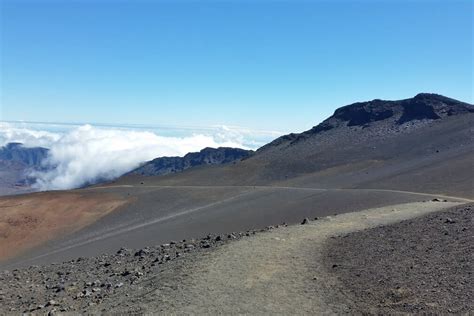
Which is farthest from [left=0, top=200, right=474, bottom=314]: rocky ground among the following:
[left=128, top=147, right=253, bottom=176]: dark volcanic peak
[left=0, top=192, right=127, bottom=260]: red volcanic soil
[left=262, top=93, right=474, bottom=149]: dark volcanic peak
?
[left=128, top=147, right=253, bottom=176]: dark volcanic peak

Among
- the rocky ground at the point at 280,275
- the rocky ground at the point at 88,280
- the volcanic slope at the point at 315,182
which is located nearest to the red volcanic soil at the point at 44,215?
the volcanic slope at the point at 315,182

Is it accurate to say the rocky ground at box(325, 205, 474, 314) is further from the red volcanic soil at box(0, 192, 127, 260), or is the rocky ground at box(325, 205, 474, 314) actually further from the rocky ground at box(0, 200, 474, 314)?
the red volcanic soil at box(0, 192, 127, 260)

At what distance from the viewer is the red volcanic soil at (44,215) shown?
27.0 meters

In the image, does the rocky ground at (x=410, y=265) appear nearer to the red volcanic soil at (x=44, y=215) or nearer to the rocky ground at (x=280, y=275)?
the rocky ground at (x=280, y=275)

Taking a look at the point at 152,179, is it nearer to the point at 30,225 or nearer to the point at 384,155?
the point at 30,225

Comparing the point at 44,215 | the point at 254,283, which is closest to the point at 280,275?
the point at 254,283

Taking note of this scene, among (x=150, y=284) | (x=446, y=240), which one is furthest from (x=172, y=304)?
(x=446, y=240)

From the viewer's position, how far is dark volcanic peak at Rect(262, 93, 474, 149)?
2077 inches

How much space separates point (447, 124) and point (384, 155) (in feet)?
32.0

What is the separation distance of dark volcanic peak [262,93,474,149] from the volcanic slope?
12cm

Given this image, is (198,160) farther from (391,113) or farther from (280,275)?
(280,275)

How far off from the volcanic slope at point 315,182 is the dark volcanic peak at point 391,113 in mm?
124

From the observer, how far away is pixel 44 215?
31484mm

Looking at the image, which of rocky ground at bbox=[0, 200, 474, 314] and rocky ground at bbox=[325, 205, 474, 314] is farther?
rocky ground at bbox=[0, 200, 474, 314]
